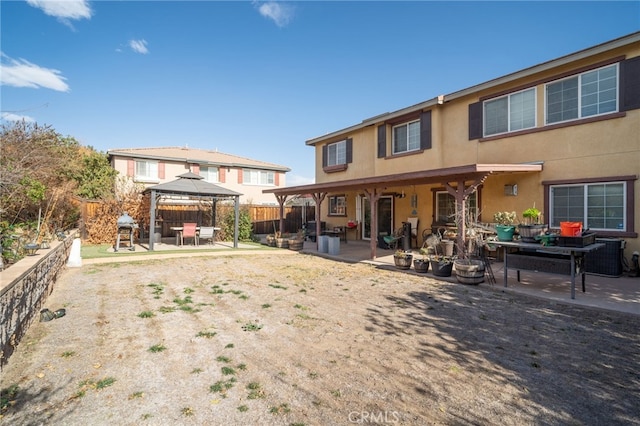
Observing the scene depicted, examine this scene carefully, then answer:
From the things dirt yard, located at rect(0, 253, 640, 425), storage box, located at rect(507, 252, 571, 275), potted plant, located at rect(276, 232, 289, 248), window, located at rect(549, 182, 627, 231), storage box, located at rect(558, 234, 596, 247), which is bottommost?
dirt yard, located at rect(0, 253, 640, 425)

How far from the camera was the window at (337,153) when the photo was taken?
1593cm

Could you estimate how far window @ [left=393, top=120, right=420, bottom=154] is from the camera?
40.0 ft

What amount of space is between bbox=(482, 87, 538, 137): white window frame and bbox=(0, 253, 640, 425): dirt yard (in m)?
5.88

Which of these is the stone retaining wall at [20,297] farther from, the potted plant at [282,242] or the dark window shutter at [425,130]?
the dark window shutter at [425,130]

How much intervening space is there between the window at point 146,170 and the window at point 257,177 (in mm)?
6499

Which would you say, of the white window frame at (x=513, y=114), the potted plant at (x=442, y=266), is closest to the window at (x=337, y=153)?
the white window frame at (x=513, y=114)

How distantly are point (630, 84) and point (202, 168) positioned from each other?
23462mm

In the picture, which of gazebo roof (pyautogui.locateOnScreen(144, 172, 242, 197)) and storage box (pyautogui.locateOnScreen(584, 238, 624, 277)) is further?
gazebo roof (pyautogui.locateOnScreen(144, 172, 242, 197))

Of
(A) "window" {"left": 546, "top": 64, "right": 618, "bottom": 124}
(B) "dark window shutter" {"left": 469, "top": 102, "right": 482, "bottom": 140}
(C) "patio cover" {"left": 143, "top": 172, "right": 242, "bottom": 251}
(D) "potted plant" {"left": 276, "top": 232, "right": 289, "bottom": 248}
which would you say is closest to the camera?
(A) "window" {"left": 546, "top": 64, "right": 618, "bottom": 124}

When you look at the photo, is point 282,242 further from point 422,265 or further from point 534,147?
point 534,147

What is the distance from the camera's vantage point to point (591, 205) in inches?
313

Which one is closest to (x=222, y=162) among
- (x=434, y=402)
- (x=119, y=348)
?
(x=119, y=348)

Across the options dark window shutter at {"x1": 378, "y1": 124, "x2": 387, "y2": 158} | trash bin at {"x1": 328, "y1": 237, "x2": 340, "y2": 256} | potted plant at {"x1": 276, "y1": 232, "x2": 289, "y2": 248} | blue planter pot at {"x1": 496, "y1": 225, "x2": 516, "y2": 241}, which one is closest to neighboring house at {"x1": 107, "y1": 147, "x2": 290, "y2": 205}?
potted plant at {"x1": 276, "y1": 232, "x2": 289, "y2": 248}

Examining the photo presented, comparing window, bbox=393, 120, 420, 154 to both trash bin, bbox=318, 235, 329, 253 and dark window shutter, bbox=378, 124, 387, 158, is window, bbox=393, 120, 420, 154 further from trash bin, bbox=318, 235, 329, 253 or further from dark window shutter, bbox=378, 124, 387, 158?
trash bin, bbox=318, 235, 329, 253
